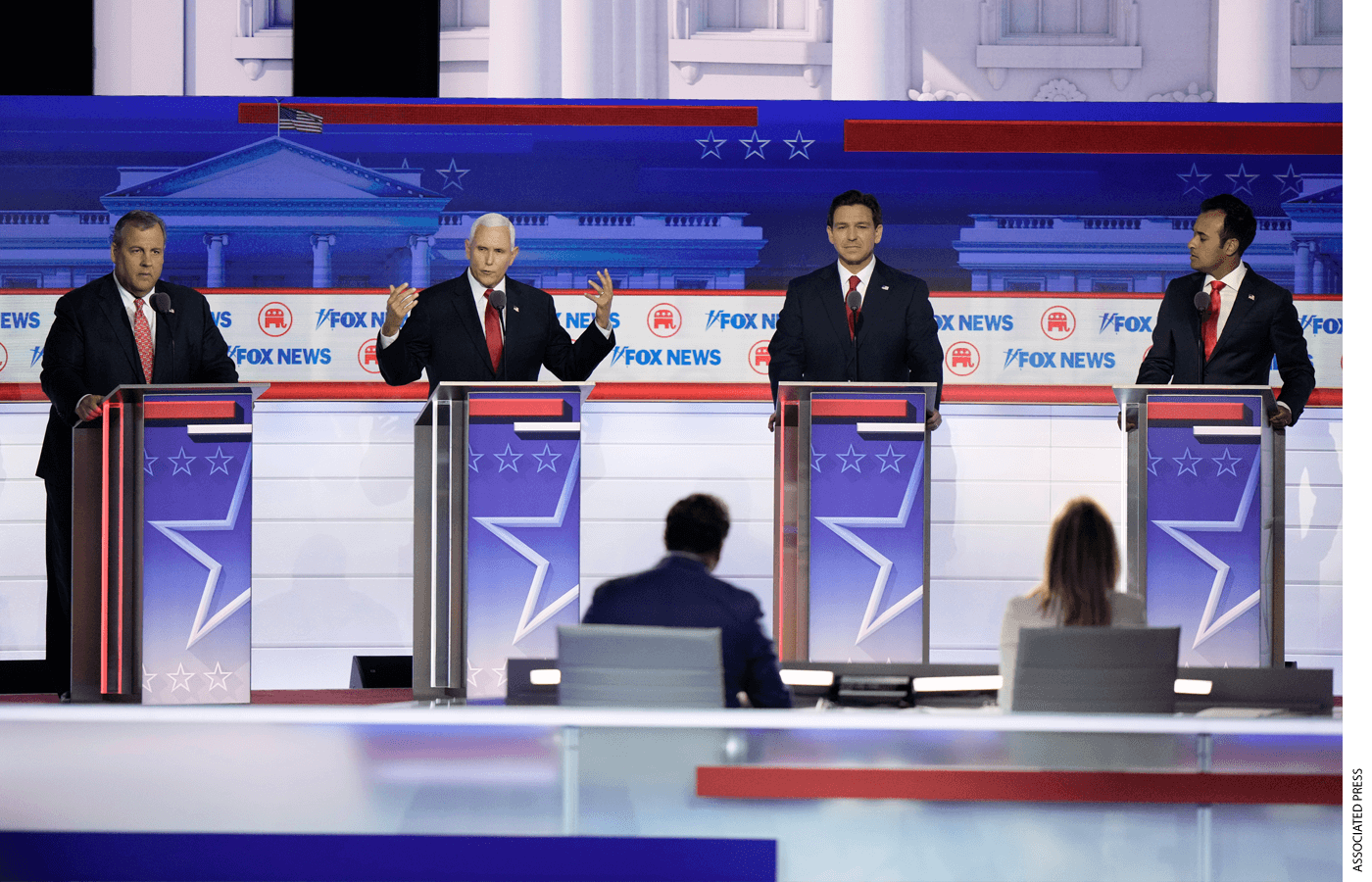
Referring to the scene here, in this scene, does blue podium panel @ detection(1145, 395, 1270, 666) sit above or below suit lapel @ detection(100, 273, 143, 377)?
below

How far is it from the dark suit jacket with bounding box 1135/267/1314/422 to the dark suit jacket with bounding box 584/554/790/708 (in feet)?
7.28

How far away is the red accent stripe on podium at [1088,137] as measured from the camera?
589 centimetres

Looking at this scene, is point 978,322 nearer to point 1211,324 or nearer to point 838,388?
point 1211,324

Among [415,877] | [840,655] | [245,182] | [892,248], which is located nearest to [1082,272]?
[892,248]

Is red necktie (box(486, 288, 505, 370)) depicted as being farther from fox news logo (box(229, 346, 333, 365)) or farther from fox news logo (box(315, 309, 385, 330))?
fox news logo (box(229, 346, 333, 365))

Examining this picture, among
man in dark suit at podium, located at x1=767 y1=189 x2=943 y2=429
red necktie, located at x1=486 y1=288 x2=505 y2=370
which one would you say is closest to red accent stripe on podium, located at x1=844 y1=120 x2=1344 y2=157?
man in dark suit at podium, located at x1=767 y1=189 x2=943 y2=429

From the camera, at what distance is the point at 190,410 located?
382 centimetres

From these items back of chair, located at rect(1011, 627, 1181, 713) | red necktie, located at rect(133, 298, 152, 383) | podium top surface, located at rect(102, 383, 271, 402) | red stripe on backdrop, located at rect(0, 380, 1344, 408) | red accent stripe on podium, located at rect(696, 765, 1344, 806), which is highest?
red necktie, located at rect(133, 298, 152, 383)

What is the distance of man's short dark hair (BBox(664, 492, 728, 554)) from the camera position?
3.13m

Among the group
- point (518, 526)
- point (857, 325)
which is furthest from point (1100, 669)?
point (857, 325)

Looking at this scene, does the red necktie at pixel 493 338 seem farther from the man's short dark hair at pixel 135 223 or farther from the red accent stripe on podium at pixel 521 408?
the man's short dark hair at pixel 135 223

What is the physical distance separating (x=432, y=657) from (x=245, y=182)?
2733 millimetres

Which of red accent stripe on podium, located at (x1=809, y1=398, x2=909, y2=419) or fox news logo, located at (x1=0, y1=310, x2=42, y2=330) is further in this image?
fox news logo, located at (x1=0, y1=310, x2=42, y2=330)

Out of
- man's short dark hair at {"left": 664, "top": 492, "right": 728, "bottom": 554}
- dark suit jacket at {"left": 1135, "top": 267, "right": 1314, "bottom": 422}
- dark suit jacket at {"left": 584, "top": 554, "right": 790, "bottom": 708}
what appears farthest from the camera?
dark suit jacket at {"left": 1135, "top": 267, "right": 1314, "bottom": 422}
